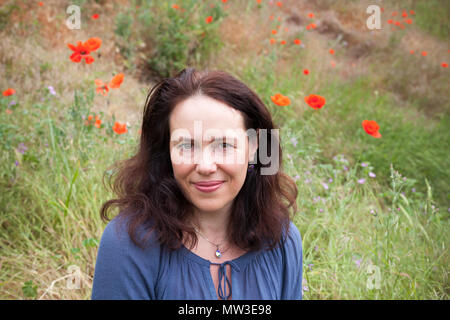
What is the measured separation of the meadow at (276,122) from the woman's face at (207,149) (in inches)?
37.1

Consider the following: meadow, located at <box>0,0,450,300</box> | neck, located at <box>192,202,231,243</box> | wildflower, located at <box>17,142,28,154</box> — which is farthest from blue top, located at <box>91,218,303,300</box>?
wildflower, located at <box>17,142,28,154</box>

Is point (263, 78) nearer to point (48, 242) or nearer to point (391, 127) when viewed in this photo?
point (391, 127)

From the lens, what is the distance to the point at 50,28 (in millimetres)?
4348

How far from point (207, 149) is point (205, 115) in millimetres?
105

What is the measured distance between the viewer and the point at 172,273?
1209mm

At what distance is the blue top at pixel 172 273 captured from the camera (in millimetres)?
1160

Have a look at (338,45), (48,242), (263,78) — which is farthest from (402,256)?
(338,45)

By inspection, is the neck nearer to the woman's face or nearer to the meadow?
the woman's face

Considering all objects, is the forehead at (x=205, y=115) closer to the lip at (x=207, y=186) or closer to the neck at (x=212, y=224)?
the lip at (x=207, y=186)

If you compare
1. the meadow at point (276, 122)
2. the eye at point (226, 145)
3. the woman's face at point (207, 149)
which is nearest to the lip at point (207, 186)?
the woman's face at point (207, 149)

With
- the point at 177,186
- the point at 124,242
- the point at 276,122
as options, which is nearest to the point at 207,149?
the point at 177,186

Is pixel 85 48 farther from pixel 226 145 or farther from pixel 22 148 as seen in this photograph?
pixel 226 145

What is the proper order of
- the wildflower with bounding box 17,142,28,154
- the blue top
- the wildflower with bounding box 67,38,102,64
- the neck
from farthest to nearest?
1. the wildflower with bounding box 17,142,28,154
2. the wildflower with bounding box 67,38,102,64
3. the neck
4. the blue top

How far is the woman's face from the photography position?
117 cm
